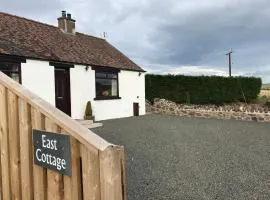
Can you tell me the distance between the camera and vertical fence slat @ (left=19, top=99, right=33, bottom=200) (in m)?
2.66

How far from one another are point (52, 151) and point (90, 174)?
0.43m

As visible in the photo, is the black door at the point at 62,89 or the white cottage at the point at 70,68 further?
the black door at the point at 62,89

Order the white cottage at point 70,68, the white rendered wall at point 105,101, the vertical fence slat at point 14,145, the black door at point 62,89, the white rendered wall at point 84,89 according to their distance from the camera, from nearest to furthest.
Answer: the vertical fence slat at point 14,145, the white cottage at point 70,68, the white rendered wall at point 84,89, the black door at point 62,89, the white rendered wall at point 105,101

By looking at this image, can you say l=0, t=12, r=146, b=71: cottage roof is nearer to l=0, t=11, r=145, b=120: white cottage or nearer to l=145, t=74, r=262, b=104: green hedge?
l=0, t=11, r=145, b=120: white cottage

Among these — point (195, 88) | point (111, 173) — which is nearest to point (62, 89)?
point (195, 88)

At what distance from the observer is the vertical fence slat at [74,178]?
2141mm

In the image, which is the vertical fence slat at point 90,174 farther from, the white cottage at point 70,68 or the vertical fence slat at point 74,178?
the white cottage at point 70,68

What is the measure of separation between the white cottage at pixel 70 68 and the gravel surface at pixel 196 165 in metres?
4.09

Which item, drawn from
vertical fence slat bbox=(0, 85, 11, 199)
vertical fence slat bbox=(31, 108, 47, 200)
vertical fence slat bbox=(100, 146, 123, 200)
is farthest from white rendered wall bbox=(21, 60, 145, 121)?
vertical fence slat bbox=(100, 146, 123, 200)

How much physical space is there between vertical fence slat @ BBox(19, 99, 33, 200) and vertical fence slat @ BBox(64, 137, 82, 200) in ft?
1.98

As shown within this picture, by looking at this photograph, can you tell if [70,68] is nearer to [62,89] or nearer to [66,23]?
[62,89]

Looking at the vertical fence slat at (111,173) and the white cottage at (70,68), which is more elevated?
the white cottage at (70,68)

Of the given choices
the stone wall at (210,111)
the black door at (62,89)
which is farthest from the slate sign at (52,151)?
the stone wall at (210,111)

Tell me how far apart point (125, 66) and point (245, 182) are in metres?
13.7
